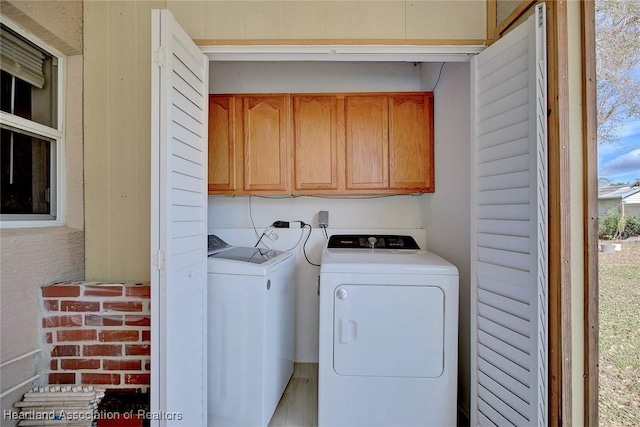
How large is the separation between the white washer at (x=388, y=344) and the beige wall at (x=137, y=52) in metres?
1.07

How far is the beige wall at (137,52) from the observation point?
1549mm

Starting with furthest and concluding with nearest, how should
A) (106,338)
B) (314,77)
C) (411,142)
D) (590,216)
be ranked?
(314,77) < (411,142) < (106,338) < (590,216)

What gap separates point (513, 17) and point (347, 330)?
1736mm

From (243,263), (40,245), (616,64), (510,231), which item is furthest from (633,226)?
(40,245)

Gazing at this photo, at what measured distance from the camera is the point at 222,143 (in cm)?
235

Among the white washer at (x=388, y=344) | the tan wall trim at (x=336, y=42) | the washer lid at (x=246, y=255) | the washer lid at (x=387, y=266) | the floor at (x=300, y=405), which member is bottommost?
the floor at (x=300, y=405)

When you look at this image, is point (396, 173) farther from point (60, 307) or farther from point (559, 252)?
point (60, 307)

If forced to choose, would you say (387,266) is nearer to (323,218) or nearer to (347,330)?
(347,330)

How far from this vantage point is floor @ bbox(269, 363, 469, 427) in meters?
1.82

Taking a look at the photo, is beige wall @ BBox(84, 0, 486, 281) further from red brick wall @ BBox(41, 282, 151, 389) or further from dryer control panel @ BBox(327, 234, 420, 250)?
dryer control panel @ BBox(327, 234, 420, 250)

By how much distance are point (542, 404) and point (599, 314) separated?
421 millimetres

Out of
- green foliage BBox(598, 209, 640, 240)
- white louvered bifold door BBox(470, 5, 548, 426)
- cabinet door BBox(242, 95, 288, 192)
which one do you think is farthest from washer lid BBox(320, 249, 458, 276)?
cabinet door BBox(242, 95, 288, 192)

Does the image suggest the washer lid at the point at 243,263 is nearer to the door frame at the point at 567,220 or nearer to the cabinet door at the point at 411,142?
the cabinet door at the point at 411,142

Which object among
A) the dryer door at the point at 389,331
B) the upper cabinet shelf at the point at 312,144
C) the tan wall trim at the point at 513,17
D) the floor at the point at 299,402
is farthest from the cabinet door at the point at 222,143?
the tan wall trim at the point at 513,17
